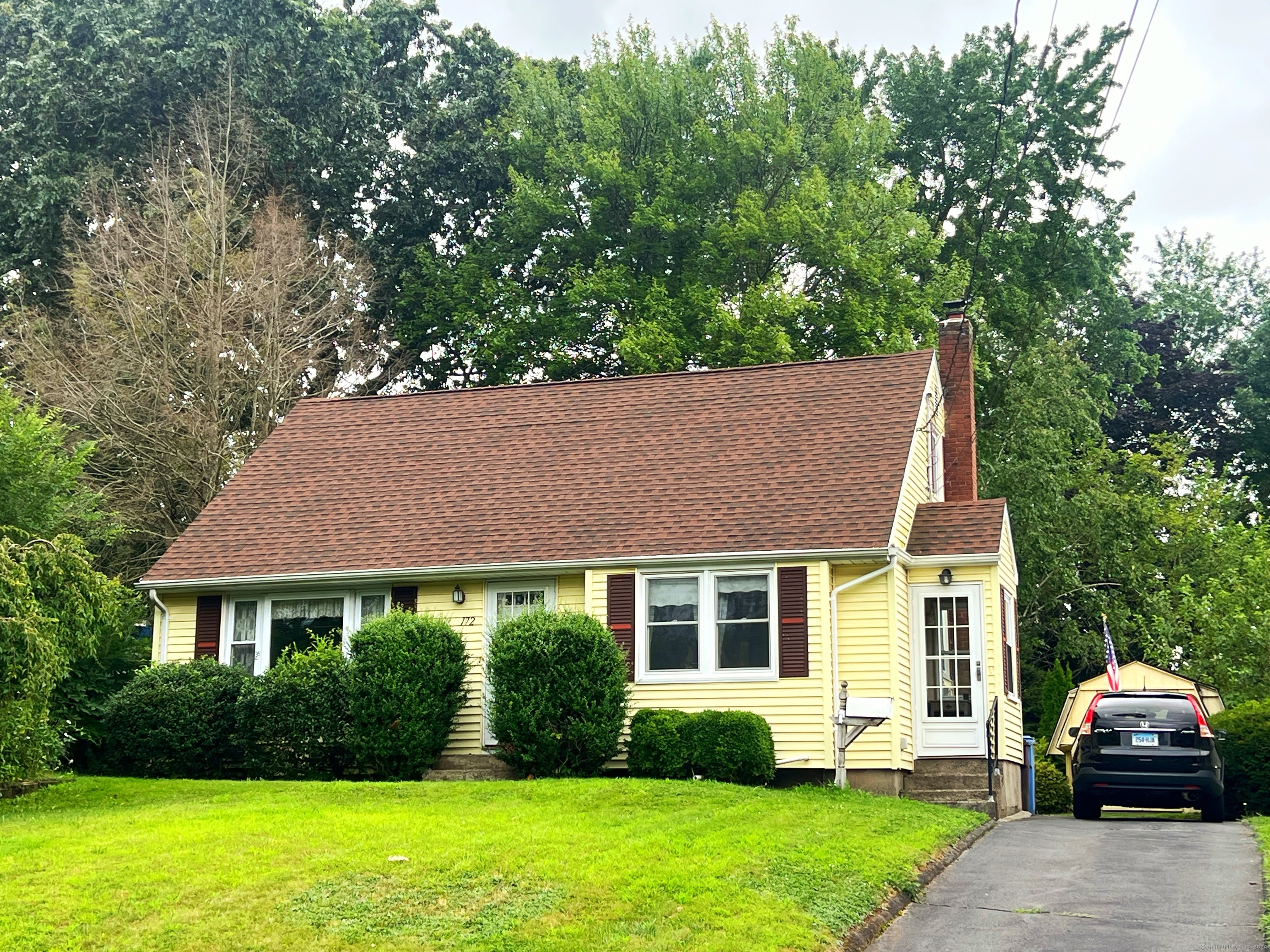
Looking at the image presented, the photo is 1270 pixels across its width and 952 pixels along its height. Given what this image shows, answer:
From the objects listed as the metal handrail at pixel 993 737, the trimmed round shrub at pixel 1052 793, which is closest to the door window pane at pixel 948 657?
the metal handrail at pixel 993 737

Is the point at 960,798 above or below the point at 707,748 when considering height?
below

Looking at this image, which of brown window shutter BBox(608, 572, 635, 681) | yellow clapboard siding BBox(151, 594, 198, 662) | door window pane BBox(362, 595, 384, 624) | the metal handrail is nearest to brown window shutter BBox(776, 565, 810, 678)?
brown window shutter BBox(608, 572, 635, 681)

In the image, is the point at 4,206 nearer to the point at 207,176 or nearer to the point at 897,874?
the point at 207,176

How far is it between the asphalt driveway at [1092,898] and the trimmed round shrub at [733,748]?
9.80ft

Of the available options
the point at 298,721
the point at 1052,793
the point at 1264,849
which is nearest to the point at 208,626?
the point at 298,721

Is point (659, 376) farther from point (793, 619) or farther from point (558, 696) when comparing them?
point (558, 696)

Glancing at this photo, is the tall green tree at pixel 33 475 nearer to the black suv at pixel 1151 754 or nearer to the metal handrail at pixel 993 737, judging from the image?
the metal handrail at pixel 993 737

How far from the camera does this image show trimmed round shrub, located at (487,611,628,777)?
17.6 metres

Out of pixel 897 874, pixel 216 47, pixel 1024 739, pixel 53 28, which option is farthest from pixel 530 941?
pixel 53 28

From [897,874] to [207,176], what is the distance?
2733 cm

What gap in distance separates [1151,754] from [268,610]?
1208cm

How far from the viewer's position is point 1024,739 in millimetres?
22281

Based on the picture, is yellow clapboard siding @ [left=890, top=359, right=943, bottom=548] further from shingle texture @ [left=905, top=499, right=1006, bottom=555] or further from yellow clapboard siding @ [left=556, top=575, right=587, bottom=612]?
yellow clapboard siding @ [left=556, top=575, right=587, bottom=612]

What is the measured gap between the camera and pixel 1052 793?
78.7ft
